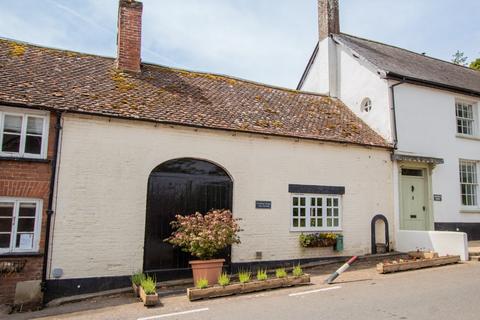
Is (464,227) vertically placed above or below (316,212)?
below

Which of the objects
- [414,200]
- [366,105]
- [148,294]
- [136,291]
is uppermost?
[366,105]

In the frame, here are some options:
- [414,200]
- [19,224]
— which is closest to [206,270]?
[19,224]

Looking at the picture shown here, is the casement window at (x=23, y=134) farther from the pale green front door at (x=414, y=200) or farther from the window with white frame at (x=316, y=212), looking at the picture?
the pale green front door at (x=414, y=200)

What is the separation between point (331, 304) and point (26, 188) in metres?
7.22

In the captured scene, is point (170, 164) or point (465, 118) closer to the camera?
point (170, 164)

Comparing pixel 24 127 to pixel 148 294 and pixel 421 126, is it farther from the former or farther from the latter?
pixel 421 126

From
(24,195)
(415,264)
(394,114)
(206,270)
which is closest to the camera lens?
(24,195)

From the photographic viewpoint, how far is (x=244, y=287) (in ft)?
28.3

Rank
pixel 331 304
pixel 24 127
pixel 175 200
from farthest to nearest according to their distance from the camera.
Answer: pixel 175 200, pixel 24 127, pixel 331 304

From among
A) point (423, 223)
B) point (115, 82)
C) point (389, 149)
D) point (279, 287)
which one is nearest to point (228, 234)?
point (279, 287)

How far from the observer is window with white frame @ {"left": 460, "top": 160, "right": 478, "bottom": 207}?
15.2 m

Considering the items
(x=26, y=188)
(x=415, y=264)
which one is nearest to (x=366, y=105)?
(x=415, y=264)

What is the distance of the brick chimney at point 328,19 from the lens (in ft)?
57.8

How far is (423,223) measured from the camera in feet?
46.9
